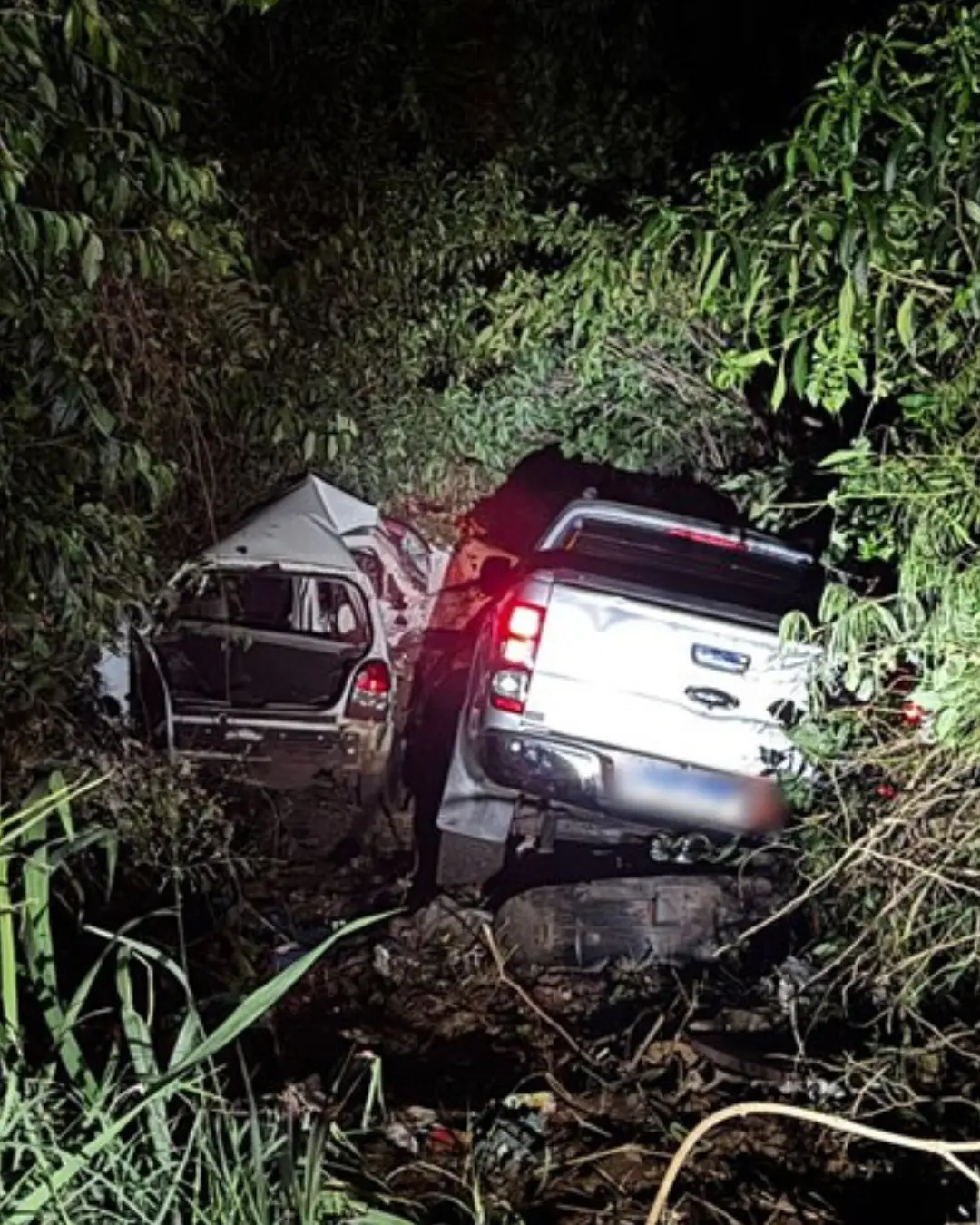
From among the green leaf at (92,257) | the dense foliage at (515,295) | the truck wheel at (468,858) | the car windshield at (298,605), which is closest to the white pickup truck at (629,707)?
the truck wheel at (468,858)

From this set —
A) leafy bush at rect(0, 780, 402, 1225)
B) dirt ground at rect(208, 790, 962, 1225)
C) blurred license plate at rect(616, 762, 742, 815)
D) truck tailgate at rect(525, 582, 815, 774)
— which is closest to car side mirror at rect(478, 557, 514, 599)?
truck tailgate at rect(525, 582, 815, 774)

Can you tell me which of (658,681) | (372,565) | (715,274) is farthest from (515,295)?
(715,274)

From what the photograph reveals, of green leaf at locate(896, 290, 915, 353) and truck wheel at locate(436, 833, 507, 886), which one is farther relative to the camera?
truck wheel at locate(436, 833, 507, 886)

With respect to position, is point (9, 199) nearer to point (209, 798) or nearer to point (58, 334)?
point (58, 334)

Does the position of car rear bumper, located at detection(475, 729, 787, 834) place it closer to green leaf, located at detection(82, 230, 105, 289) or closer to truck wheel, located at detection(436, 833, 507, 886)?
truck wheel, located at detection(436, 833, 507, 886)

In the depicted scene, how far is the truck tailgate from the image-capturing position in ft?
19.1

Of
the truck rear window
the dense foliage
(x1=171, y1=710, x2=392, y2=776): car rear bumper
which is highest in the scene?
the dense foliage

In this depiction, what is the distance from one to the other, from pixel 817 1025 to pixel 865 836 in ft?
2.76

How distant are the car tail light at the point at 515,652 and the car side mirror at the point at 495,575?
1.04 meters

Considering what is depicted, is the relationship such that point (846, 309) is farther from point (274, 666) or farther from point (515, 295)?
point (515, 295)

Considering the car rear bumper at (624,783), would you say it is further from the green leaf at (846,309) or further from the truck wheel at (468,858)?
the green leaf at (846,309)

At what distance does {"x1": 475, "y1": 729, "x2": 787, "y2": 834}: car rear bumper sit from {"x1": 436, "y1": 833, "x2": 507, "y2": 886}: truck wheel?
16.7 inches

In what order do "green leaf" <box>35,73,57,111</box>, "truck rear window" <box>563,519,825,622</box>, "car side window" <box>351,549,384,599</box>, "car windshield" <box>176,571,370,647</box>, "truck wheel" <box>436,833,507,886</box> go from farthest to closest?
"car side window" <box>351,549,384,599</box>, "car windshield" <box>176,571,370,647</box>, "truck rear window" <box>563,519,825,622</box>, "truck wheel" <box>436,833,507,886</box>, "green leaf" <box>35,73,57,111</box>

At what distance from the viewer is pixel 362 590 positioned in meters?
7.57
